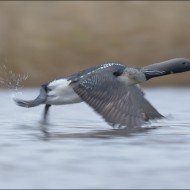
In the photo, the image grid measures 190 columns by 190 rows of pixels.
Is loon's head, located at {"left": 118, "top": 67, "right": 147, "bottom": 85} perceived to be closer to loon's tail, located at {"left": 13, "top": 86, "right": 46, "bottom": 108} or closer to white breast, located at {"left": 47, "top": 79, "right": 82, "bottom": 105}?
white breast, located at {"left": 47, "top": 79, "right": 82, "bottom": 105}

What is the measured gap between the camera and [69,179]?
7.59 meters

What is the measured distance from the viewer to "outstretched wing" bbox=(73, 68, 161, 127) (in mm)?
10375

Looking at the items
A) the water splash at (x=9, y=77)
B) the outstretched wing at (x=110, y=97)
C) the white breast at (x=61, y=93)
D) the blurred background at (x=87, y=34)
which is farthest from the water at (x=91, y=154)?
the blurred background at (x=87, y=34)

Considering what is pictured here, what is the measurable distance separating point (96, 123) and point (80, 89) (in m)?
1.17

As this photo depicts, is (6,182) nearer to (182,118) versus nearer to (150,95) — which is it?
(182,118)

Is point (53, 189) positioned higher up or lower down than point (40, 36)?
lower down

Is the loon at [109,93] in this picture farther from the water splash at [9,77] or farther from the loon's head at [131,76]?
the water splash at [9,77]

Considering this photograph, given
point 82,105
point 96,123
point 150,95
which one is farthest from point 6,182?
point 150,95

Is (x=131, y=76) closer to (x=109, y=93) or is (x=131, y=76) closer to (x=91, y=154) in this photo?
A: (x=109, y=93)

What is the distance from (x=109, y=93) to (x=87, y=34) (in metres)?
13.6

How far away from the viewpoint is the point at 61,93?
1121cm

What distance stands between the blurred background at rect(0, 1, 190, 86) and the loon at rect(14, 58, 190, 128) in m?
10.4

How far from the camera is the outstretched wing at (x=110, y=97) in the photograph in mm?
10375

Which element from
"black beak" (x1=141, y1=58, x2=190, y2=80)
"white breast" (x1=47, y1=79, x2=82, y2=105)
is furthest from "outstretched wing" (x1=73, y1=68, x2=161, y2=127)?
"black beak" (x1=141, y1=58, x2=190, y2=80)
